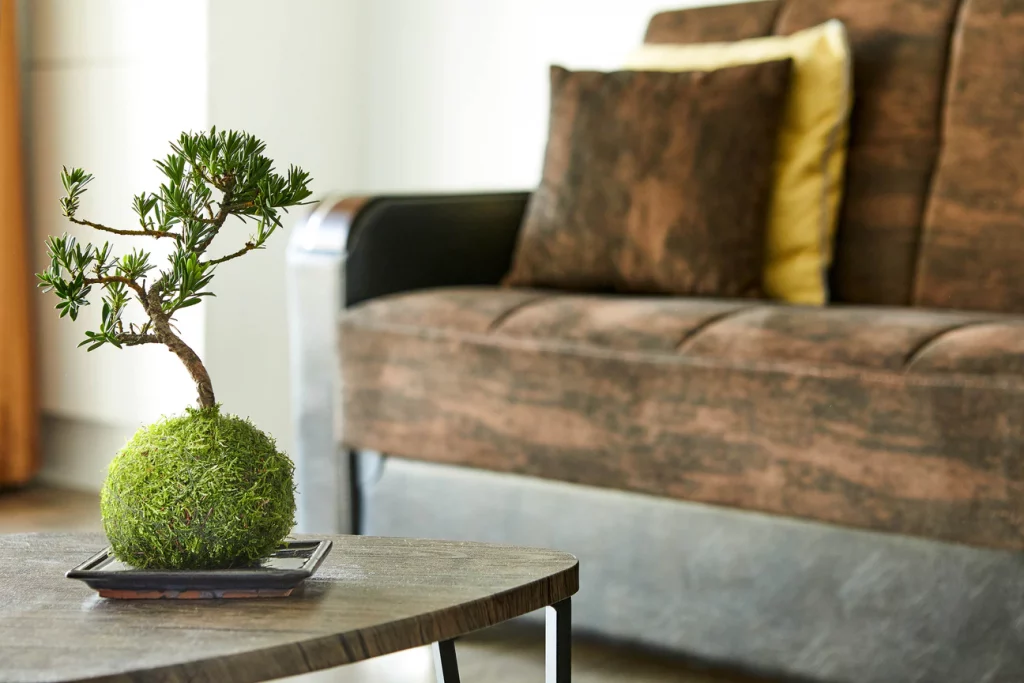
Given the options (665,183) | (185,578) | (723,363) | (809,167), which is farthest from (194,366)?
(809,167)

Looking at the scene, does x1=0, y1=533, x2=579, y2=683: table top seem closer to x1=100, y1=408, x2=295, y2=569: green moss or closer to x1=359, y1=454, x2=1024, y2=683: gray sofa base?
x1=100, y1=408, x2=295, y2=569: green moss

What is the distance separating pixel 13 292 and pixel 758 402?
1.94 metres

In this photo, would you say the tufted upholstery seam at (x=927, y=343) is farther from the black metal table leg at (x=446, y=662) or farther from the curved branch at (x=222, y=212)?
the curved branch at (x=222, y=212)

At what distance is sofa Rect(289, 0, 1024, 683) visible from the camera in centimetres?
151

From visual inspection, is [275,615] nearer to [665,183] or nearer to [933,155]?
[665,183]

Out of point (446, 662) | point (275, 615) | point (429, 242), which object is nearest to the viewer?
point (275, 615)

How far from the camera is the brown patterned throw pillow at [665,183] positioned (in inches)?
79.9

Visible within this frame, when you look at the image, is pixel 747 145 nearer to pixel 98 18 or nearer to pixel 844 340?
pixel 844 340

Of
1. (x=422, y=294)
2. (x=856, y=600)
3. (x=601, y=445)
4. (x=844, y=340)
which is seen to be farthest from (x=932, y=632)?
(x=422, y=294)

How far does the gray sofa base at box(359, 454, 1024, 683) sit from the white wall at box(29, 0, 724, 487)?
3.64 feet

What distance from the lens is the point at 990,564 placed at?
149 centimetres

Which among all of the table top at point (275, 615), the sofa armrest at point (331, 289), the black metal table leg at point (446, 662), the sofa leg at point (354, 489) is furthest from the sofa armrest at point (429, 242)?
the table top at point (275, 615)

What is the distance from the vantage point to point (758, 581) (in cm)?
166

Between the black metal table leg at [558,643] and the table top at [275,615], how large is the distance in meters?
0.03
